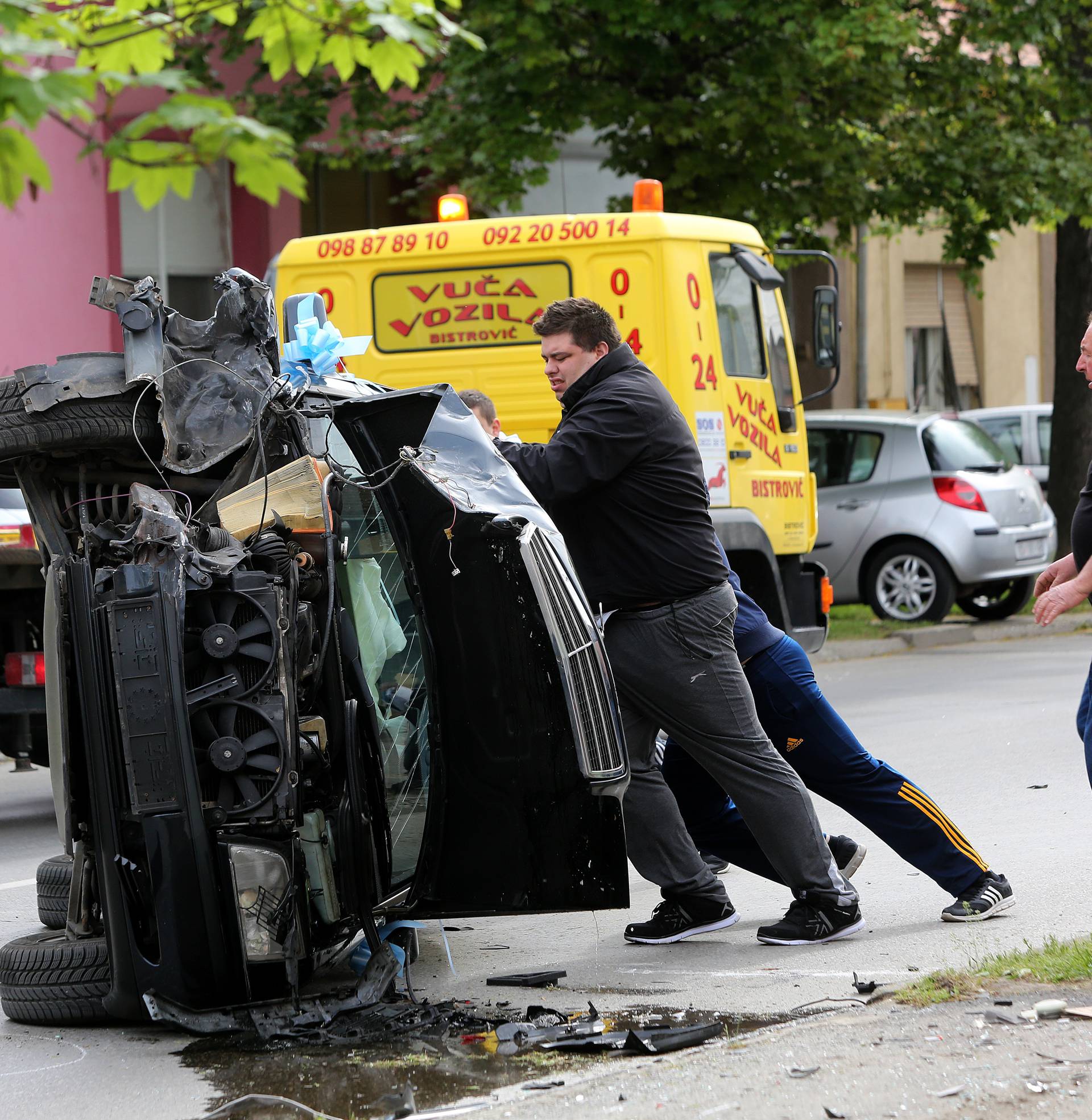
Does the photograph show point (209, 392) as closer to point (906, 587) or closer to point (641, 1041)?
point (641, 1041)

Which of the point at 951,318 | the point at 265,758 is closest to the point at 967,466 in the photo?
the point at 265,758

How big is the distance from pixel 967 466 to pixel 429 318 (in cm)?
656

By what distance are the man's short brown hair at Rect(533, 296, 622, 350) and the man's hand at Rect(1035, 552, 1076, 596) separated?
57.9 inches

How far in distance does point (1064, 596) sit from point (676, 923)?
5.33ft

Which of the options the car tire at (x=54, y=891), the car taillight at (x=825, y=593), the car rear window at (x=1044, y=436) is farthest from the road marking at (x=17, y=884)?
the car rear window at (x=1044, y=436)

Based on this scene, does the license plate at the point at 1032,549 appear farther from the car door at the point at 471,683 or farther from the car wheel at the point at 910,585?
the car door at the point at 471,683

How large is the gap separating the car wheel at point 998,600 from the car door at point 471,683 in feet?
37.9

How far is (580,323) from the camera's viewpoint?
5594 mm

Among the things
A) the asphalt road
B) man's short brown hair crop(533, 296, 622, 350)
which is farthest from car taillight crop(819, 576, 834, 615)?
man's short brown hair crop(533, 296, 622, 350)

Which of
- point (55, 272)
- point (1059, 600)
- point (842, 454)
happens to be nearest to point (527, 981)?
point (1059, 600)

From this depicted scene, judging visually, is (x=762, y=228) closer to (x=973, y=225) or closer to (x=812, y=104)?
(x=812, y=104)

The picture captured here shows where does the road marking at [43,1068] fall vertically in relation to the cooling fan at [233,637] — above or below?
below

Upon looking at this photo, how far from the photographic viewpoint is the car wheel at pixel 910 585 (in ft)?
50.2

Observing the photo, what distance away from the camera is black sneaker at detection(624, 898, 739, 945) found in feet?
18.8
